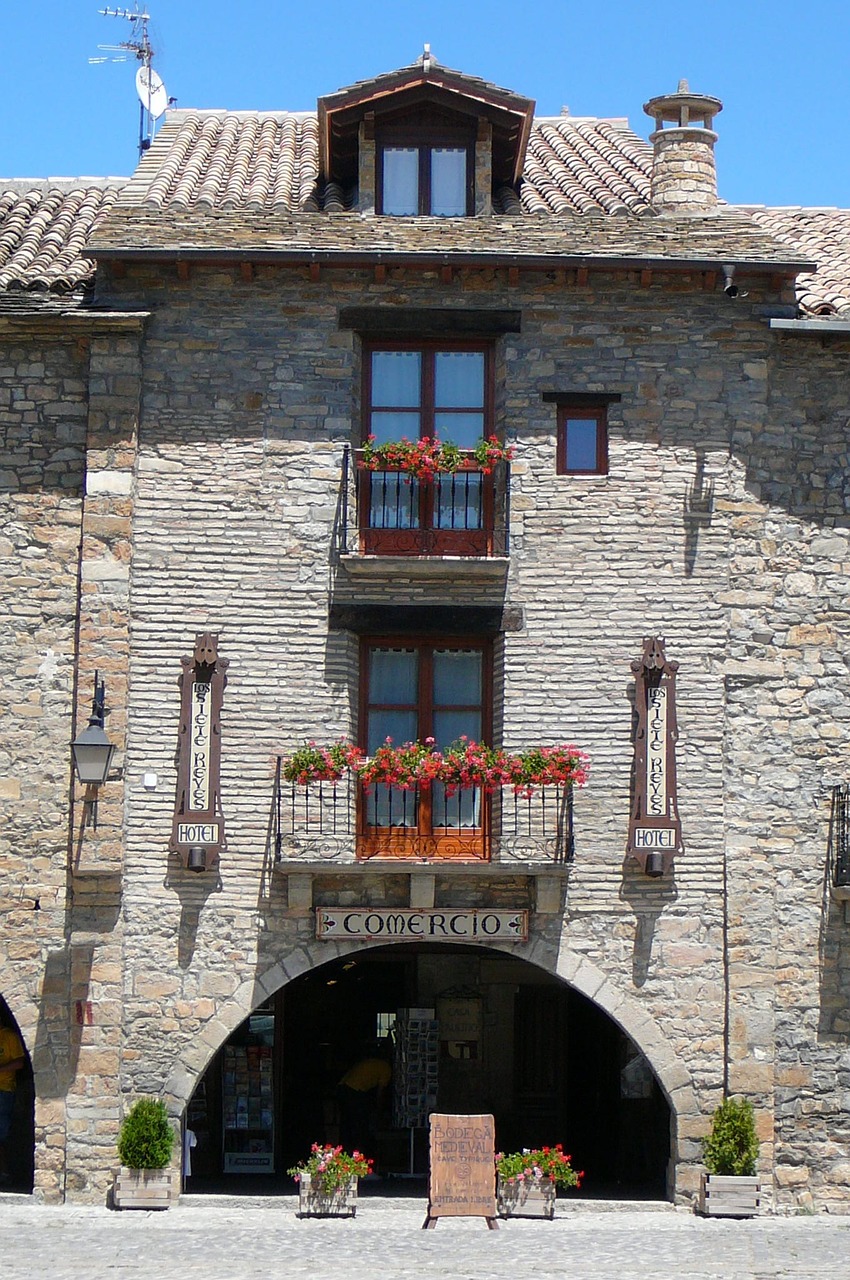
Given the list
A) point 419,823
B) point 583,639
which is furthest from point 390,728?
point 583,639

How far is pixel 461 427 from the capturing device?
18.9m

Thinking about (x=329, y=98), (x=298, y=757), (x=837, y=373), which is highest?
(x=329, y=98)

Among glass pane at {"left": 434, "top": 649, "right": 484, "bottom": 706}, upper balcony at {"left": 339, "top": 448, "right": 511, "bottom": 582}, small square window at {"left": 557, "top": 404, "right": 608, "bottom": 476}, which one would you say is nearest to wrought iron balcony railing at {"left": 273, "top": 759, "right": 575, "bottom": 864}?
glass pane at {"left": 434, "top": 649, "right": 484, "bottom": 706}

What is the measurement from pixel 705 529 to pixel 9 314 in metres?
6.70

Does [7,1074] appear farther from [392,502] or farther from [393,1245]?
[392,502]

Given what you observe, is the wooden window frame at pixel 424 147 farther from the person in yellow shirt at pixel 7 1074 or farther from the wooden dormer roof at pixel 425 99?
the person in yellow shirt at pixel 7 1074

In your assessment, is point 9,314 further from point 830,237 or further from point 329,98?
point 830,237

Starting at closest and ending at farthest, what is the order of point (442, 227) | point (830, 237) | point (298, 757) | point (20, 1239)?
point (20, 1239), point (298, 757), point (442, 227), point (830, 237)

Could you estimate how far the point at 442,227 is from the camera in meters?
19.1

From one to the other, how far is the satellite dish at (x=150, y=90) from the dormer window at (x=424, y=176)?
20.6 ft

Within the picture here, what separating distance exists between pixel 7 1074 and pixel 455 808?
16.3ft

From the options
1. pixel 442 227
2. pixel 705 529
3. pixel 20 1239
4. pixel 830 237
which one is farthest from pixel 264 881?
pixel 830 237

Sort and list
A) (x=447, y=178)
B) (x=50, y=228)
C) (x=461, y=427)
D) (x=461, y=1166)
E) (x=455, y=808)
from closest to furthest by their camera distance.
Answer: (x=461, y=1166), (x=455, y=808), (x=461, y=427), (x=447, y=178), (x=50, y=228)

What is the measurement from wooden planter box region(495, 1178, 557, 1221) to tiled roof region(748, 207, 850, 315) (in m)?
8.37
